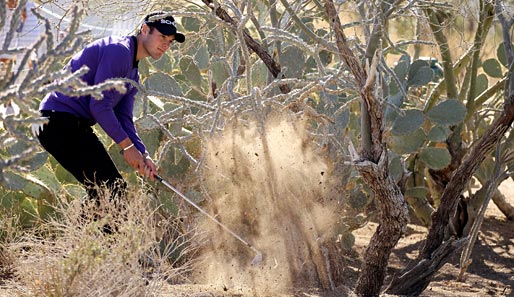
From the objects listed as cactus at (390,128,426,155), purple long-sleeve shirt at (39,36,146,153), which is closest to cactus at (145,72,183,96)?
purple long-sleeve shirt at (39,36,146,153)

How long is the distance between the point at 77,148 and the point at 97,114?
259 millimetres

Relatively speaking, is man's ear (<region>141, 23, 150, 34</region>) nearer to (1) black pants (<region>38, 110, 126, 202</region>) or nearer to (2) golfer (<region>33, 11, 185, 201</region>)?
(2) golfer (<region>33, 11, 185, 201</region>)

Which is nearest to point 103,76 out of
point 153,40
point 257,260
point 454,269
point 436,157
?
point 153,40

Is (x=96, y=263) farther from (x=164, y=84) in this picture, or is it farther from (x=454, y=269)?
(x=454, y=269)

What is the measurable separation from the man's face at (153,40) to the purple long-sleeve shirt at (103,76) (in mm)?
82

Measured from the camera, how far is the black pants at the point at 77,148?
5027 mm

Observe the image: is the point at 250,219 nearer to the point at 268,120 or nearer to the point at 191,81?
the point at 268,120

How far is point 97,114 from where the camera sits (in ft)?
16.2

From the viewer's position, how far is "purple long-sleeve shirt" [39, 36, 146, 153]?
4941mm

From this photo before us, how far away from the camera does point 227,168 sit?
5719 mm

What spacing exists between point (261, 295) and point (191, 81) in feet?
6.41

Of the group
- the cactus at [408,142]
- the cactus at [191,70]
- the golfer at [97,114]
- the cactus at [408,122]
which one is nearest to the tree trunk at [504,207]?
the cactus at [408,142]

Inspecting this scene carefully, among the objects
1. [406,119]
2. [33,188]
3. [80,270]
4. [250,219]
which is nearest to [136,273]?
[80,270]

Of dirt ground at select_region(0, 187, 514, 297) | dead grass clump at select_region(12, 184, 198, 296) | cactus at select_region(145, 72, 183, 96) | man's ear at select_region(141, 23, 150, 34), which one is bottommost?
dirt ground at select_region(0, 187, 514, 297)
